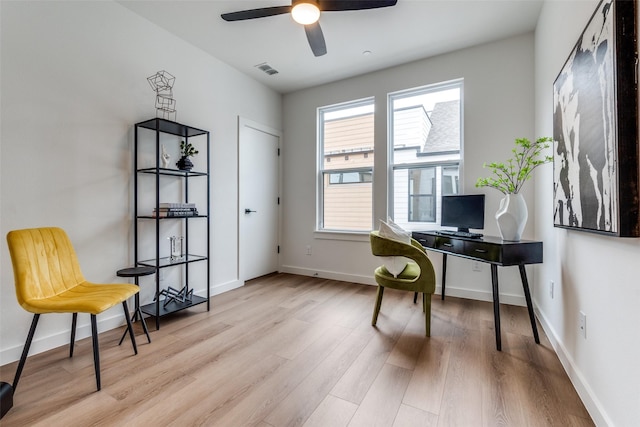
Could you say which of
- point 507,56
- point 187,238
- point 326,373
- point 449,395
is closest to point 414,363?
point 449,395

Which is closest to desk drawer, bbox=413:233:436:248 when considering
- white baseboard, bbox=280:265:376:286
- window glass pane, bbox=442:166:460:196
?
window glass pane, bbox=442:166:460:196

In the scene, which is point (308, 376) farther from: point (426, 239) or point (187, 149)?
point (187, 149)

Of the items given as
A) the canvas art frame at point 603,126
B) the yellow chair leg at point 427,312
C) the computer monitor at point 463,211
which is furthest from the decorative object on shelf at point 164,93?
the canvas art frame at point 603,126

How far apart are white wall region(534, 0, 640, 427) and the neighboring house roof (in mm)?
876

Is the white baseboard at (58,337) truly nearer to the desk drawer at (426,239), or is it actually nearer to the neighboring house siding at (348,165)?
the neighboring house siding at (348,165)

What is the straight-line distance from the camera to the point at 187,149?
2879 mm

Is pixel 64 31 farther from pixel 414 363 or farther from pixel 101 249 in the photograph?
pixel 414 363

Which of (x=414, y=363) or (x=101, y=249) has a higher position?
(x=101, y=249)

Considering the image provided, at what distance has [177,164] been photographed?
275 centimetres

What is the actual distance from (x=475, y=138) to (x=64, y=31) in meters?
3.87

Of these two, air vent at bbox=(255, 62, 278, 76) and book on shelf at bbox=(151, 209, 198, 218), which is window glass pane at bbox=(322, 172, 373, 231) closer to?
air vent at bbox=(255, 62, 278, 76)

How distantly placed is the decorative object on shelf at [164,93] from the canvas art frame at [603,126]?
3153 mm

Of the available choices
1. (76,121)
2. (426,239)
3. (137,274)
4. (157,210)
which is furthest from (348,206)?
(76,121)

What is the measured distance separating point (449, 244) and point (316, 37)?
215 cm
